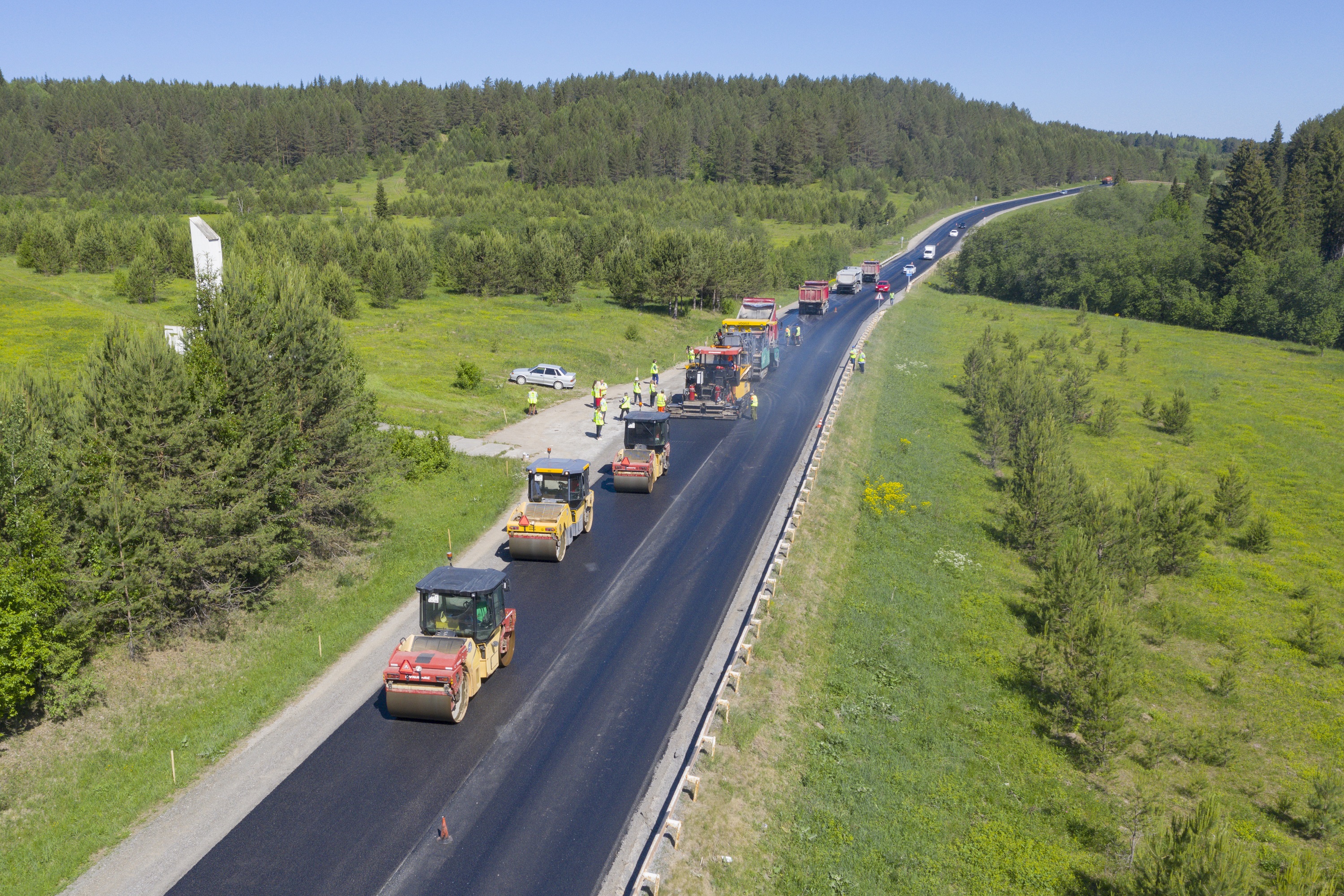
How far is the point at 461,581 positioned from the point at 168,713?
669 centimetres

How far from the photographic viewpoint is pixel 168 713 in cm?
1781

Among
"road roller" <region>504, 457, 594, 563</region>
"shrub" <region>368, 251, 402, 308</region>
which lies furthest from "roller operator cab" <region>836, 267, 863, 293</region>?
"road roller" <region>504, 457, 594, 563</region>

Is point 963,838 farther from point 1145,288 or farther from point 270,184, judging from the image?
point 270,184

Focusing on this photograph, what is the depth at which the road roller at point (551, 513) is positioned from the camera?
25.4m

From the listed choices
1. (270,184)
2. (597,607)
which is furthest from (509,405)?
(270,184)

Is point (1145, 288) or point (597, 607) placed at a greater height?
point (1145, 288)

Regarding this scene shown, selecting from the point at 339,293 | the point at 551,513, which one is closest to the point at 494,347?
the point at 339,293

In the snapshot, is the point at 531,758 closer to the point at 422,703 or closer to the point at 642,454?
the point at 422,703

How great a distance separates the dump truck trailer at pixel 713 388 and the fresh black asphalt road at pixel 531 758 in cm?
1647

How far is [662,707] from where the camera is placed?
18469 mm

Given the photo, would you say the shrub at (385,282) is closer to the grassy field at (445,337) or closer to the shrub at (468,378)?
the grassy field at (445,337)

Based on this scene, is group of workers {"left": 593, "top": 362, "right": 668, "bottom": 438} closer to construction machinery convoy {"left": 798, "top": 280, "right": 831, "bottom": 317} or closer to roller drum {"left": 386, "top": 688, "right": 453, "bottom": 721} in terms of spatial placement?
roller drum {"left": 386, "top": 688, "right": 453, "bottom": 721}

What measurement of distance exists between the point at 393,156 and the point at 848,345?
144 m

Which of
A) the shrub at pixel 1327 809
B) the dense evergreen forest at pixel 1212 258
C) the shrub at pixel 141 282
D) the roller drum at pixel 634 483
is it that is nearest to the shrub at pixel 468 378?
the roller drum at pixel 634 483
